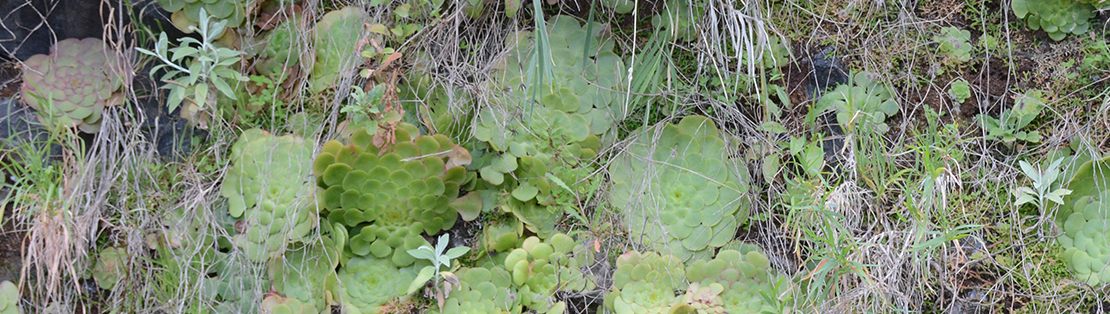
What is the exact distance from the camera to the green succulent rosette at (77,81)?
1.79m

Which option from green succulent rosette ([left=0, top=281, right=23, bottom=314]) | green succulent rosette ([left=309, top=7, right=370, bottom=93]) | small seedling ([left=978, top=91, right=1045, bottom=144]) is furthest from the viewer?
green succulent rosette ([left=309, top=7, right=370, bottom=93])

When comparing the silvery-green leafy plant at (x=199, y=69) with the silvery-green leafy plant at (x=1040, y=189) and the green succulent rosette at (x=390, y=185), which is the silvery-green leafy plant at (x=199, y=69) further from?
the silvery-green leafy plant at (x=1040, y=189)

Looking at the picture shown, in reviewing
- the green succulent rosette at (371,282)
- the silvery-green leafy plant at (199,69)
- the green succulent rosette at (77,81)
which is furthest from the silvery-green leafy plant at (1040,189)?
the green succulent rosette at (77,81)

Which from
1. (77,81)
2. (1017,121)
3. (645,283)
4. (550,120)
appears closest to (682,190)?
(645,283)

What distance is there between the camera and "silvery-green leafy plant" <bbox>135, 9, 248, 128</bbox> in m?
1.77

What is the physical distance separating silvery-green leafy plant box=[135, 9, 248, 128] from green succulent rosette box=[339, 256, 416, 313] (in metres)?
0.58

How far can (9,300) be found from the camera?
1.71 m

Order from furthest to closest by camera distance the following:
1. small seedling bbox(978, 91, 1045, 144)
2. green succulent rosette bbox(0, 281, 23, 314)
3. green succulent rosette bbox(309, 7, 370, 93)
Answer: green succulent rosette bbox(309, 7, 370, 93) → small seedling bbox(978, 91, 1045, 144) → green succulent rosette bbox(0, 281, 23, 314)

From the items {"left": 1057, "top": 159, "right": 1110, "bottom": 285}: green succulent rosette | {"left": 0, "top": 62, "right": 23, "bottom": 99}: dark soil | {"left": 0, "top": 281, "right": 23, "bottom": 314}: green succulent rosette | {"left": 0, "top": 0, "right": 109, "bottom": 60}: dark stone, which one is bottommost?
{"left": 0, "top": 281, "right": 23, "bottom": 314}: green succulent rosette

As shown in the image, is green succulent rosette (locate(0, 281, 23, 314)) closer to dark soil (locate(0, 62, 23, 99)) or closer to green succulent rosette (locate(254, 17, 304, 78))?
dark soil (locate(0, 62, 23, 99))

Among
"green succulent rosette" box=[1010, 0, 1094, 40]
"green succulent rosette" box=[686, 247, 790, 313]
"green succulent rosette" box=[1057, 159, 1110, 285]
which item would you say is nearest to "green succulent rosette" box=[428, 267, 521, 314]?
"green succulent rosette" box=[686, 247, 790, 313]

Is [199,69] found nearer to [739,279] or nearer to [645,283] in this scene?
[645,283]

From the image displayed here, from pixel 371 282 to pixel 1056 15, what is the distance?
2039 millimetres

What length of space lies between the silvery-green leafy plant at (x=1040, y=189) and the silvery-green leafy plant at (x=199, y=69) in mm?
2122
